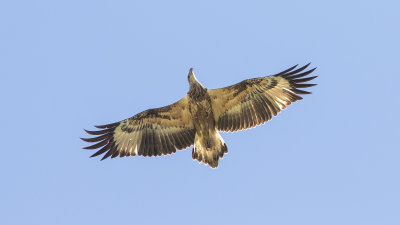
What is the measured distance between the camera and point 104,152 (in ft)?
57.1

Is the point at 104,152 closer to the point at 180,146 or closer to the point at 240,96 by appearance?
the point at 180,146

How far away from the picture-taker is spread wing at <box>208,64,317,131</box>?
1694 centimetres

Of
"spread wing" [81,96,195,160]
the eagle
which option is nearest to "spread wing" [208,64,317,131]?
the eagle

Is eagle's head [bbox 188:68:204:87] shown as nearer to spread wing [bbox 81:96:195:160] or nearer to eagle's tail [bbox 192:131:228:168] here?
spread wing [bbox 81:96:195:160]

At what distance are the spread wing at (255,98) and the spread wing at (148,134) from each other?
891mm

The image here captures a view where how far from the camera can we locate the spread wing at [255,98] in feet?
55.6

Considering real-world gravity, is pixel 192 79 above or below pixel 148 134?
A: above

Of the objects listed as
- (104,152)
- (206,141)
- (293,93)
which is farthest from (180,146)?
(293,93)

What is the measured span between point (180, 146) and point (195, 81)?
178 centimetres

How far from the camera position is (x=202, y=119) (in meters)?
17.0

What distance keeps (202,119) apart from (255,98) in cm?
145

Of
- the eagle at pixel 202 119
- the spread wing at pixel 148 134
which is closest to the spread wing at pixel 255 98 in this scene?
the eagle at pixel 202 119

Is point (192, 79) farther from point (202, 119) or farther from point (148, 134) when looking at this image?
point (148, 134)

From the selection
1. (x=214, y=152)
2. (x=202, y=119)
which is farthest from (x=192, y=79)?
(x=214, y=152)
